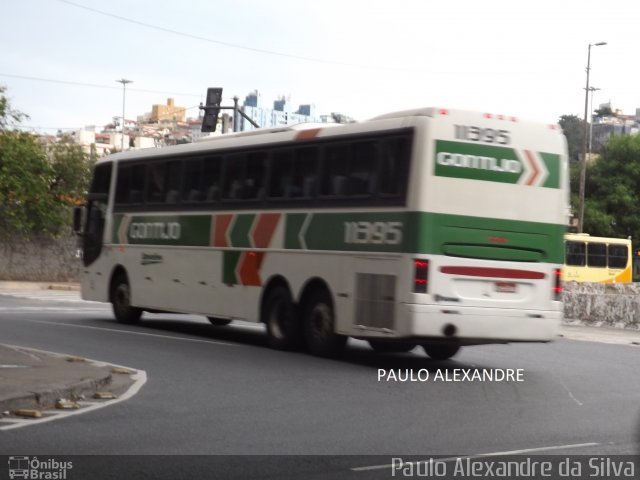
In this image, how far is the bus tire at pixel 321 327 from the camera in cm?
1808

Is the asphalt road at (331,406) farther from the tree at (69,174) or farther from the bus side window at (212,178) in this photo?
the tree at (69,174)

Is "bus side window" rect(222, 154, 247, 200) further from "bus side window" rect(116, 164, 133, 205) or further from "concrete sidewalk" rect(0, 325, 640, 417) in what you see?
"concrete sidewalk" rect(0, 325, 640, 417)

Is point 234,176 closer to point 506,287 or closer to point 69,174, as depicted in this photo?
point 506,287

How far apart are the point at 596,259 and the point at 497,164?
46.0 meters

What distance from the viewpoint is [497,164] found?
17.1 metres

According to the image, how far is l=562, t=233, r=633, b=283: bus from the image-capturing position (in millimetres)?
60344

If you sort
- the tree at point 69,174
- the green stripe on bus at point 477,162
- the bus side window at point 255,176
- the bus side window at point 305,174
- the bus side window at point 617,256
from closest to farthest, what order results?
the green stripe on bus at point 477,162 → the bus side window at point 305,174 → the bus side window at point 255,176 → the tree at point 69,174 → the bus side window at point 617,256

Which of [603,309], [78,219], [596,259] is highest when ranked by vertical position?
[596,259]

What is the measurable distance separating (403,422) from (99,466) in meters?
3.63

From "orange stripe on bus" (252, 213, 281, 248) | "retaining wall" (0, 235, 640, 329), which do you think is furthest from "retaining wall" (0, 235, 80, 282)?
"orange stripe on bus" (252, 213, 281, 248)

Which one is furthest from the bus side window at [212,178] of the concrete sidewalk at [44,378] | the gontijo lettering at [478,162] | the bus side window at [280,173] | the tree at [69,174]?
the tree at [69,174]

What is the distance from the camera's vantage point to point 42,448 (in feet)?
31.0

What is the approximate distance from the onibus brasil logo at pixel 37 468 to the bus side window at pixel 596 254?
54261mm

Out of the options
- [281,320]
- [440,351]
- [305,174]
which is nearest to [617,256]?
[440,351]
